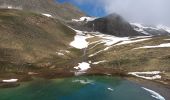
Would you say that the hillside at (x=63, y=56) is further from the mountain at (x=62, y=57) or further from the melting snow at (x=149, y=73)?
the melting snow at (x=149, y=73)

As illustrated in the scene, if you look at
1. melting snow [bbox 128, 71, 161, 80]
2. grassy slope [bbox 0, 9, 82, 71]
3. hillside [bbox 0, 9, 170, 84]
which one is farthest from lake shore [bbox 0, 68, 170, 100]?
grassy slope [bbox 0, 9, 82, 71]

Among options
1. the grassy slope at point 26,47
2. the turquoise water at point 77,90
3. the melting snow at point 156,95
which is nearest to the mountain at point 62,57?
the grassy slope at point 26,47

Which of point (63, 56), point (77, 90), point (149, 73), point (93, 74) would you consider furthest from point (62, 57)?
point (77, 90)

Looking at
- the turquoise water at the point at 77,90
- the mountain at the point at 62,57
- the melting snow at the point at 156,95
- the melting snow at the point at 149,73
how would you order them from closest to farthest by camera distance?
the melting snow at the point at 156,95, the turquoise water at the point at 77,90, the melting snow at the point at 149,73, the mountain at the point at 62,57

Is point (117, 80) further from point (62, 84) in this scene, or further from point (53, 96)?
point (53, 96)

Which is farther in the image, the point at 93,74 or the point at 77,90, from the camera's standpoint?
the point at 93,74

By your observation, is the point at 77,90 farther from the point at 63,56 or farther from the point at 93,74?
the point at 63,56

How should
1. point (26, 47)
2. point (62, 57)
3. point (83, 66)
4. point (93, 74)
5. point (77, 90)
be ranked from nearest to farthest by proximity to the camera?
point (77, 90)
point (93, 74)
point (83, 66)
point (26, 47)
point (62, 57)
